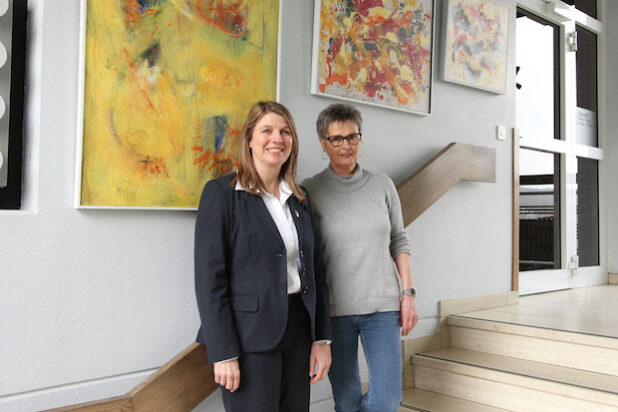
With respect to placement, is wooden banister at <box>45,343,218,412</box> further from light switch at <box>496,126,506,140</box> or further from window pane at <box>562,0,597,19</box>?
window pane at <box>562,0,597,19</box>

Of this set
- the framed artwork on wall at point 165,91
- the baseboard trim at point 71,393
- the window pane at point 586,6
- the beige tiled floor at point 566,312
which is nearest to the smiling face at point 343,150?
the framed artwork on wall at point 165,91

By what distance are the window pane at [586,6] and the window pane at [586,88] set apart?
176mm

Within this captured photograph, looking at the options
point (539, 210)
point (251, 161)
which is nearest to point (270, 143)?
point (251, 161)

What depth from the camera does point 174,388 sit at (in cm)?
200

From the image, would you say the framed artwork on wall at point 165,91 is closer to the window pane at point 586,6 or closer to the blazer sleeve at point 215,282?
the blazer sleeve at point 215,282

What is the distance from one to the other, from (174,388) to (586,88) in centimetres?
457

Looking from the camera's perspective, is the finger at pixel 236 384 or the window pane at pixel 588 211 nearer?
the finger at pixel 236 384

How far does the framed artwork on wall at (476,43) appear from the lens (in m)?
3.33

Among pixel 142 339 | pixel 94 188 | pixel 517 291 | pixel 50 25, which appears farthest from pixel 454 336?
pixel 50 25

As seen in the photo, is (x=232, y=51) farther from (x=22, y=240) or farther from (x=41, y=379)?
(x=41, y=379)

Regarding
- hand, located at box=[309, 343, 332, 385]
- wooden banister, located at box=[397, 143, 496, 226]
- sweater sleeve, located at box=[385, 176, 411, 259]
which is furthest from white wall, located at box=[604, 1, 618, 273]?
hand, located at box=[309, 343, 332, 385]

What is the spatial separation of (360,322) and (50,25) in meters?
1.47

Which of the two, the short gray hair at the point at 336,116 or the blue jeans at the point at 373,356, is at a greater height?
the short gray hair at the point at 336,116

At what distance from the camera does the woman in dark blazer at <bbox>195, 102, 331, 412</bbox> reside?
1.66 m
